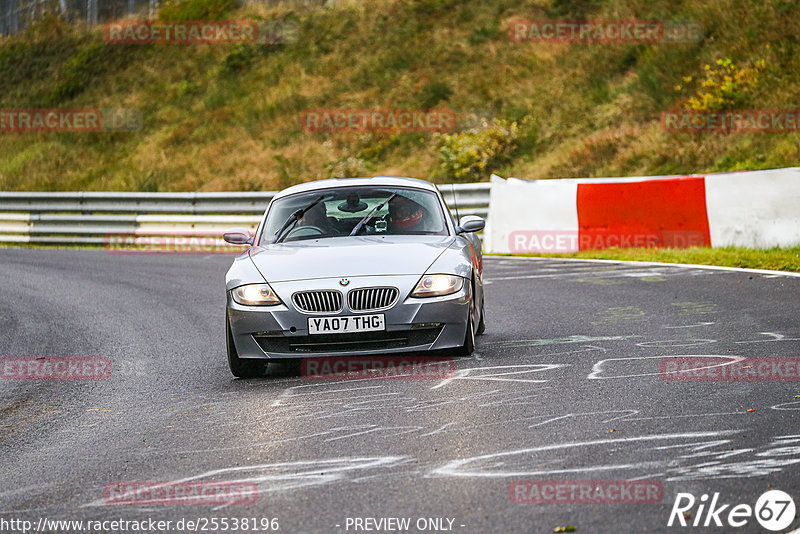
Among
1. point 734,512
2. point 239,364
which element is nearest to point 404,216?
point 239,364

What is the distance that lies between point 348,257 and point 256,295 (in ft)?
2.42

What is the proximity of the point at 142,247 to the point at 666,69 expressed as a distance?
13499mm

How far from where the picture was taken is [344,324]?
307 inches

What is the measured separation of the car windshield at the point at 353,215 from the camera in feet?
30.3

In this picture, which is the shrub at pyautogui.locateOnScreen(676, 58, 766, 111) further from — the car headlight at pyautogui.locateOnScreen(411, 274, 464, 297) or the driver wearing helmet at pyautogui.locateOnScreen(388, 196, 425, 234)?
the car headlight at pyautogui.locateOnScreen(411, 274, 464, 297)

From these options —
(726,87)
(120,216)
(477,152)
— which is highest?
(726,87)

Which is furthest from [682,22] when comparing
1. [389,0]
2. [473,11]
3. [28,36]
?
[28,36]

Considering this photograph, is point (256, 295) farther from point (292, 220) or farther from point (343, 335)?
point (292, 220)

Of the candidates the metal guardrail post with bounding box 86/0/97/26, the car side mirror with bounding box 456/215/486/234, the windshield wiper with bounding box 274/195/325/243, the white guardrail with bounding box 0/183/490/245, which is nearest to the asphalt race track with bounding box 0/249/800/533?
the car side mirror with bounding box 456/215/486/234

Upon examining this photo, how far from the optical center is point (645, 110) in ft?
88.8

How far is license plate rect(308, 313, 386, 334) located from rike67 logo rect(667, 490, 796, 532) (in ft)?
11.4

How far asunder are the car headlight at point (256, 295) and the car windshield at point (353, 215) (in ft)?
3.80

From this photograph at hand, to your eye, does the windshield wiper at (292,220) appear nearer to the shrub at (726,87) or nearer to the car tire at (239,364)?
the car tire at (239,364)

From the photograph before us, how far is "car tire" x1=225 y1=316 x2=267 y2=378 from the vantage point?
26.5 feet
